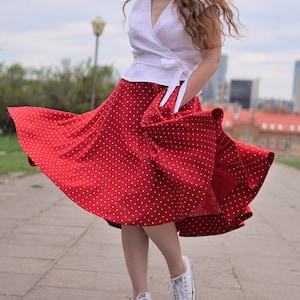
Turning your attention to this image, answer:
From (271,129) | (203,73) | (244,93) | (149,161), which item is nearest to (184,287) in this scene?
(149,161)

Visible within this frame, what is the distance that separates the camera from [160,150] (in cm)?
254

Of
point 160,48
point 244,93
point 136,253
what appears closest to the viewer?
point 160,48

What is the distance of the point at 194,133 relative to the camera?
254cm

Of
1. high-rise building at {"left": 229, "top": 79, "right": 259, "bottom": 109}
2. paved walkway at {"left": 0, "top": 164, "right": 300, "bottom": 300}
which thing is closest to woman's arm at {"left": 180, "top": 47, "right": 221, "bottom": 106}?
paved walkway at {"left": 0, "top": 164, "right": 300, "bottom": 300}

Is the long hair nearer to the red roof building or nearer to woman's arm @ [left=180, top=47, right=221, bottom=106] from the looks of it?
woman's arm @ [left=180, top=47, right=221, bottom=106]

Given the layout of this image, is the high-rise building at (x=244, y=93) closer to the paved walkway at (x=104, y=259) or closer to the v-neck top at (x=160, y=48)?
the paved walkway at (x=104, y=259)

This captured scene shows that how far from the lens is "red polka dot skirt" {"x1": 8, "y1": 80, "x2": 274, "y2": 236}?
8.22 ft

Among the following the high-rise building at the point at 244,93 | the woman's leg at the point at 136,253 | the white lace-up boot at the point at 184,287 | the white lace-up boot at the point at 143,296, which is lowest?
the high-rise building at the point at 244,93

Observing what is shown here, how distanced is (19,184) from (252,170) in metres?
5.50

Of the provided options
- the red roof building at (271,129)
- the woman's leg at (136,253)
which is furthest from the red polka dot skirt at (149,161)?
the red roof building at (271,129)

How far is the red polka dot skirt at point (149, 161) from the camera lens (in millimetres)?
2506

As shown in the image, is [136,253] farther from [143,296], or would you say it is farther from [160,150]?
[160,150]

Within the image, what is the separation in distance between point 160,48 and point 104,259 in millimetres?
1704

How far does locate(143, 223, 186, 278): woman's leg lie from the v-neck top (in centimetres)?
57
